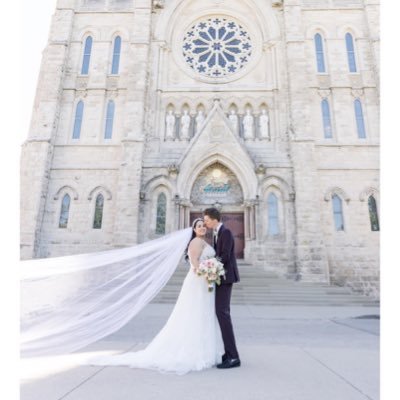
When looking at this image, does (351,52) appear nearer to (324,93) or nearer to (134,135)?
(324,93)

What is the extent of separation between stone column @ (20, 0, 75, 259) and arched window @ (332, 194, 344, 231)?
15.3m

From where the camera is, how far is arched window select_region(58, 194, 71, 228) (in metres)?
15.0

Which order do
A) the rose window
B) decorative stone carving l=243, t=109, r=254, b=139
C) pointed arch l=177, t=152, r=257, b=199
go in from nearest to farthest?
pointed arch l=177, t=152, r=257, b=199 < decorative stone carving l=243, t=109, r=254, b=139 < the rose window

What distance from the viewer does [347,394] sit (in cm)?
275

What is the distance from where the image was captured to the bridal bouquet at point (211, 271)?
371cm

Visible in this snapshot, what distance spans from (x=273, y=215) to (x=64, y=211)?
36.3ft

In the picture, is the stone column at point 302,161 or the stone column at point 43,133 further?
the stone column at point 43,133

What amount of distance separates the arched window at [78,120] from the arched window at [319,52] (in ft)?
47.8

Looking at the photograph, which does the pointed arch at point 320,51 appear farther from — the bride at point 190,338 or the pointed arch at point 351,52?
the bride at point 190,338

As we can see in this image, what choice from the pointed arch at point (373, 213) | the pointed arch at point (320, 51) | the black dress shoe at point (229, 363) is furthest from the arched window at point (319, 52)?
the black dress shoe at point (229, 363)

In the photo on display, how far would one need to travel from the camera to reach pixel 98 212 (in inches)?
598

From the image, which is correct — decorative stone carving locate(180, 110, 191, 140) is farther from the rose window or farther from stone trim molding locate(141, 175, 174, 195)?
the rose window

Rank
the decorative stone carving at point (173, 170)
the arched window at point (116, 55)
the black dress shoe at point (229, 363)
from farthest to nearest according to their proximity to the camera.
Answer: the arched window at point (116, 55) → the decorative stone carving at point (173, 170) → the black dress shoe at point (229, 363)

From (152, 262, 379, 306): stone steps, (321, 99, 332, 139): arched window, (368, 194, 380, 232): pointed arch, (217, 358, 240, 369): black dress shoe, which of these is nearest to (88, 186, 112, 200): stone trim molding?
(152, 262, 379, 306): stone steps
